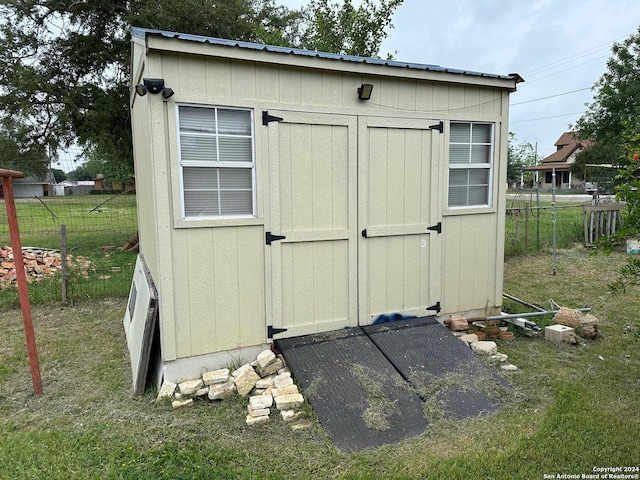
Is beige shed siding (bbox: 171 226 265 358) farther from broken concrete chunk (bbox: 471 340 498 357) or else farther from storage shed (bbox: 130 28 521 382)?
broken concrete chunk (bbox: 471 340 498 357)

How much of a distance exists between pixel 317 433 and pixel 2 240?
10.9 m

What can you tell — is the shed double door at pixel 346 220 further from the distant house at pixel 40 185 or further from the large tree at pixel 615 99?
the large tree at pixel 615 99

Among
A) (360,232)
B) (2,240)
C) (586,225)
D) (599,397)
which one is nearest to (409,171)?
(360,232)

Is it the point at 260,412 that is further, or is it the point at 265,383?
the point at 265,383

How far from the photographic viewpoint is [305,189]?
3.72 metres

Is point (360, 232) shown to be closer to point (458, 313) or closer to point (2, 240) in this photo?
point (458, 313)

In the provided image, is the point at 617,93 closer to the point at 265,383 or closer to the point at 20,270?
the point at 265,383

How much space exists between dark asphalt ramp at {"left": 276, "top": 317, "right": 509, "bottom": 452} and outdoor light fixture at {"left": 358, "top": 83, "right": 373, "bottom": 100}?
2172 mm

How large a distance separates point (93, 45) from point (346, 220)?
30.4ft

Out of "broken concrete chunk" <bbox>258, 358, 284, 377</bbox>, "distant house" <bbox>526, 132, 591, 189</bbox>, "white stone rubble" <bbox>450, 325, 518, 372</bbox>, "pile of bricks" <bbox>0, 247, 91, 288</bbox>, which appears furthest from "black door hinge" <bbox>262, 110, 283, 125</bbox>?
"distant house" <bbox>526, 132, 591, 189</bbox>

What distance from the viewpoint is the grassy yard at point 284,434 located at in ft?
7.89

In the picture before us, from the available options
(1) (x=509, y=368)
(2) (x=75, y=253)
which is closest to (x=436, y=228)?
(1) (x=509, y=368)

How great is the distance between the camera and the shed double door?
3658 mm

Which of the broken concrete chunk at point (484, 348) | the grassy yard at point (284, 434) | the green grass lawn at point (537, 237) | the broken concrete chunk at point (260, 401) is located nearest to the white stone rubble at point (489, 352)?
the broken concrete chunk at point (484, 348)
